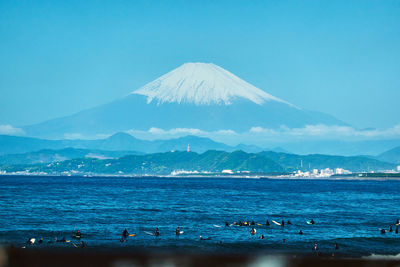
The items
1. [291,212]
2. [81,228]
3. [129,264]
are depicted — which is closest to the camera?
[129,264]

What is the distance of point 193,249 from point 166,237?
227 inches

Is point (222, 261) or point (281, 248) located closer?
point (222, 261)

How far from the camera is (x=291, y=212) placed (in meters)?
64.3

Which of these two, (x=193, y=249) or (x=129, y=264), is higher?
(x=129, y=264)

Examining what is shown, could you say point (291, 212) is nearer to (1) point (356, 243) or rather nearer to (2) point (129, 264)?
(1) point (356, 243)

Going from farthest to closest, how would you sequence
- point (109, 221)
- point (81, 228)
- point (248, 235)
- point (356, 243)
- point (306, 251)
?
point (109, 221)
point (81, 228)
point (248, 235)
point (356, 243)
point (306, 251)

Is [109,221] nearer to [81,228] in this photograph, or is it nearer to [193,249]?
[81,228]

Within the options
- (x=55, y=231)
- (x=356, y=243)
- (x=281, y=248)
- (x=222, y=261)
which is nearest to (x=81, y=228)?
(x=55, y=231)

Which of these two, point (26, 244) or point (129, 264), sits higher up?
point (129, 264)

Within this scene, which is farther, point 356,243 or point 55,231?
point 55,231

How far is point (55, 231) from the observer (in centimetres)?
4191

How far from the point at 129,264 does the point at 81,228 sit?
38931mm

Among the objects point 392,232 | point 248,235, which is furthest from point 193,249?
point 392,232

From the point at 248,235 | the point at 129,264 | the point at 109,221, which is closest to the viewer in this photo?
the point at 129,264
